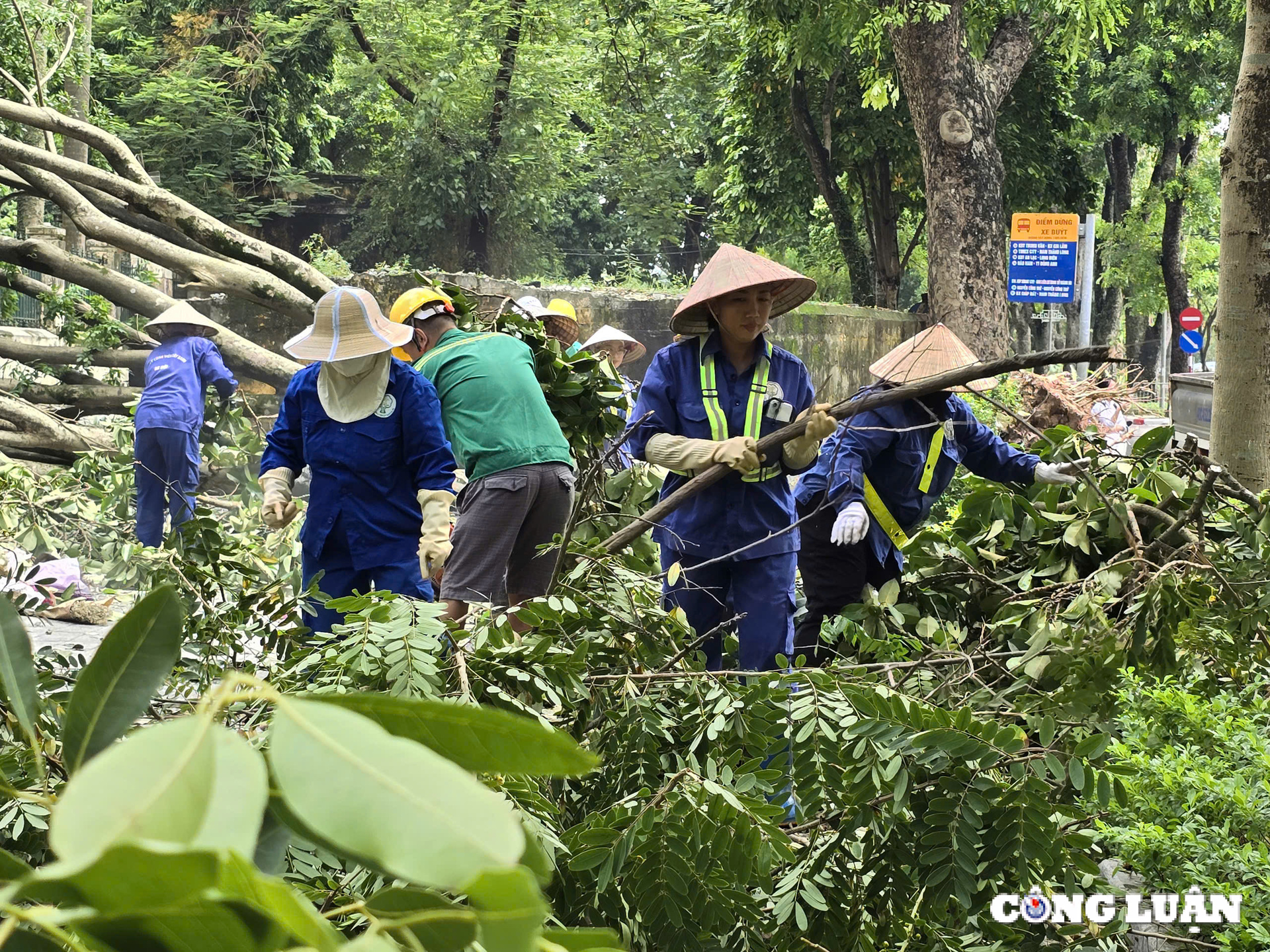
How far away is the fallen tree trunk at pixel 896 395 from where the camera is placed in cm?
229

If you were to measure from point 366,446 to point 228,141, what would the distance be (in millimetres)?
18347

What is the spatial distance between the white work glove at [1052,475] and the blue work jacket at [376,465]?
2.16 meters

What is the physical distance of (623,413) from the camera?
577 cm

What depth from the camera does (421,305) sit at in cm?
513

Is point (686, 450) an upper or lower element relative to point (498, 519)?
upper

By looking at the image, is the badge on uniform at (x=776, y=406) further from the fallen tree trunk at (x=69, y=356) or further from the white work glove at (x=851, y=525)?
the fallen tree trunk at (x=69, y=356)

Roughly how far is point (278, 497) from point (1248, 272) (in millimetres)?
3632

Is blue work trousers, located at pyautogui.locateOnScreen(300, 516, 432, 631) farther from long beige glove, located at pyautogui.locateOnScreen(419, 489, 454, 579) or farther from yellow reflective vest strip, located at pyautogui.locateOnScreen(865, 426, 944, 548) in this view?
yellow reflective vest strip, located at pyautogui.locateOnScreen(865, 426, 944, 548)

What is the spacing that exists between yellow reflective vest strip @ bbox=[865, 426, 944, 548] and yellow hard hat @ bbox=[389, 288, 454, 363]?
1.93 m

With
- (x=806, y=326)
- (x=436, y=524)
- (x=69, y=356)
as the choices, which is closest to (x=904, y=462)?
(x=436, y=524)

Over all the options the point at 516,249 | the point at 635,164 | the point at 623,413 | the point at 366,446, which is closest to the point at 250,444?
the point at 623,413

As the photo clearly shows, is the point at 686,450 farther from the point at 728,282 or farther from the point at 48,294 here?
the point at 48,294

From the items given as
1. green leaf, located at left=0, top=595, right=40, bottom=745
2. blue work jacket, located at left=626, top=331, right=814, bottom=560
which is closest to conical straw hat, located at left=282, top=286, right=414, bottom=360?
blue work jacket, located at left=626, top=331, right=814, bottom=560

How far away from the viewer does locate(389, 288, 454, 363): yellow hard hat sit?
201 inches
